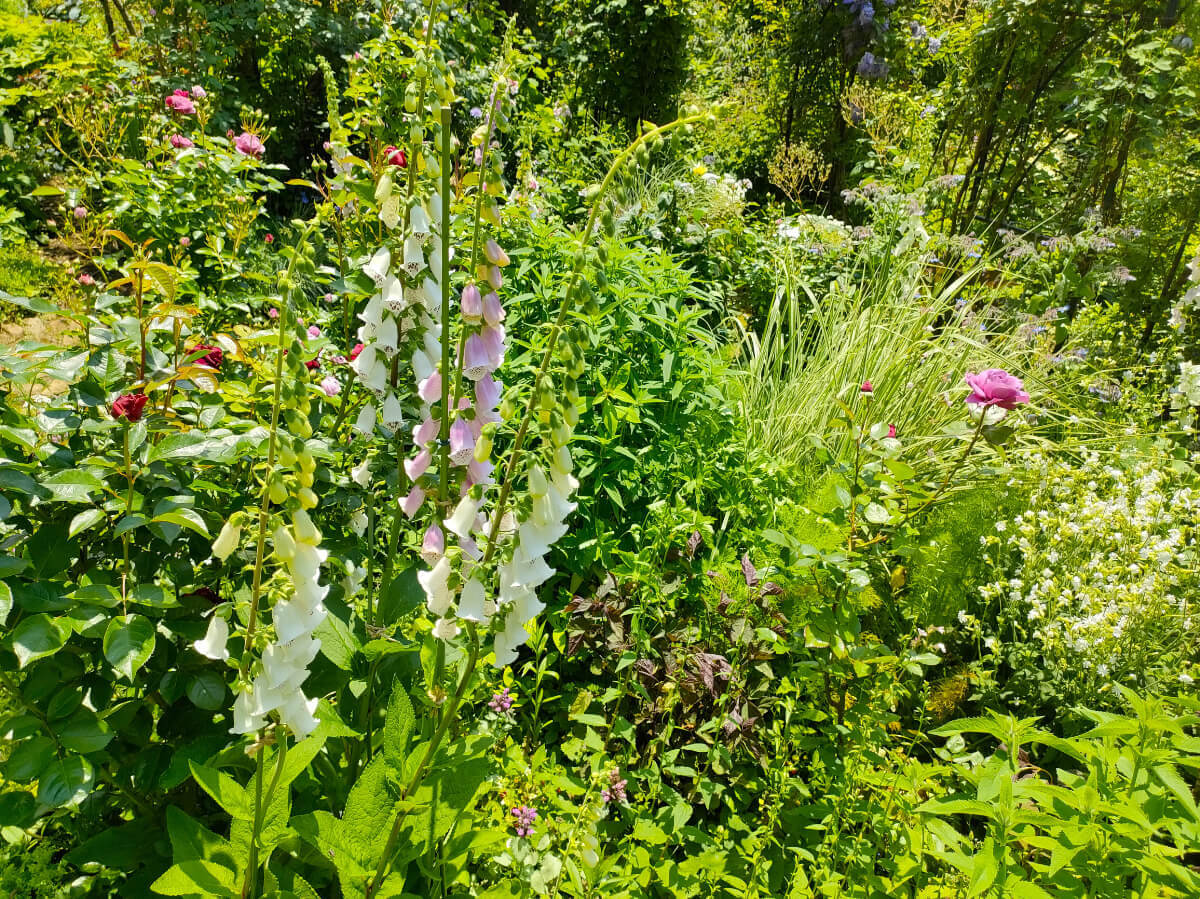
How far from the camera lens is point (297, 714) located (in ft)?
3.28

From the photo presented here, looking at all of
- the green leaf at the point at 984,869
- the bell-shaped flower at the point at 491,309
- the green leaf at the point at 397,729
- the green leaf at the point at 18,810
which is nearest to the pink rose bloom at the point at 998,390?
the green leaf at the point at 984,869

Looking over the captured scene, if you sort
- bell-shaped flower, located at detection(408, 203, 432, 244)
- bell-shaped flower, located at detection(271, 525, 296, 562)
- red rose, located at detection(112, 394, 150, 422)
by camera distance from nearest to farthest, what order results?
bell-shaped flower, located at detection(271, 525, 296, 562), bell-shaped flower, located at detection(408, 203, 432, 244), red rose, located at detection(112, 394, 150, 422)

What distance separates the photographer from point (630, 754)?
190cm

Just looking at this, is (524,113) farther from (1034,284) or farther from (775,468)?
(775,468)

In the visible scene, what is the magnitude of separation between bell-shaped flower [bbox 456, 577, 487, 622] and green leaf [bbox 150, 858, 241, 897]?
1.79 feet

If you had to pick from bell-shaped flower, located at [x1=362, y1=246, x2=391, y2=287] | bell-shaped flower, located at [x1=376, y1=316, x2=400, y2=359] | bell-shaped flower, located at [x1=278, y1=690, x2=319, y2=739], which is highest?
bell-shaped flower, located at [x1=362, y1=246, x2=391, y2=287]

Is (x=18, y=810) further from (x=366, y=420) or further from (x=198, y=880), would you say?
(x=366, y=420)

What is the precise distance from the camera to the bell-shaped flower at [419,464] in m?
1.21

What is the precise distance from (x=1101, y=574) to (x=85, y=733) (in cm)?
269

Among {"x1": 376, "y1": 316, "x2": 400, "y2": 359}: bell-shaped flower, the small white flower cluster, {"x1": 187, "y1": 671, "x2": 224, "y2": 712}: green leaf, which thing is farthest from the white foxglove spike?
the small white flower cluster

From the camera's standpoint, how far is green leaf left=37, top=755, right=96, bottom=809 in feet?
3.67

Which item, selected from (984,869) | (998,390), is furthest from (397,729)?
(998,390)

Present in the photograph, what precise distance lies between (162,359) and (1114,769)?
2.17 meters

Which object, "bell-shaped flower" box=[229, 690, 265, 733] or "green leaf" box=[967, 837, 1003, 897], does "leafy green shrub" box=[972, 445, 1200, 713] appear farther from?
"bell-shaped flower" box=[229, 690, 265, 733]
